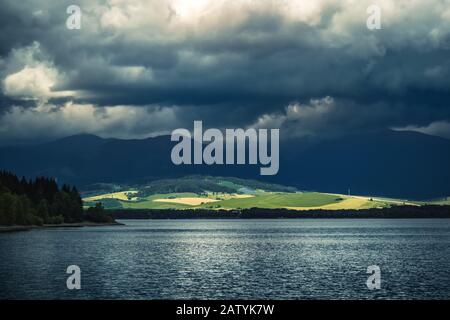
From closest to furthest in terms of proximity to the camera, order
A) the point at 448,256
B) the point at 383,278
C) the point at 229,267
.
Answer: the point at 383,278 < the point at 229,267 < the point at 448,256

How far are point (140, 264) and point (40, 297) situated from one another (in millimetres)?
59862

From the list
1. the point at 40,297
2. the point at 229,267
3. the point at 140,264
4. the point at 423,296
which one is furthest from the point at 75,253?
the point at 423,296

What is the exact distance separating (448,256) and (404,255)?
1269 centimetres

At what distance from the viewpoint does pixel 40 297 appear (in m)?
106
